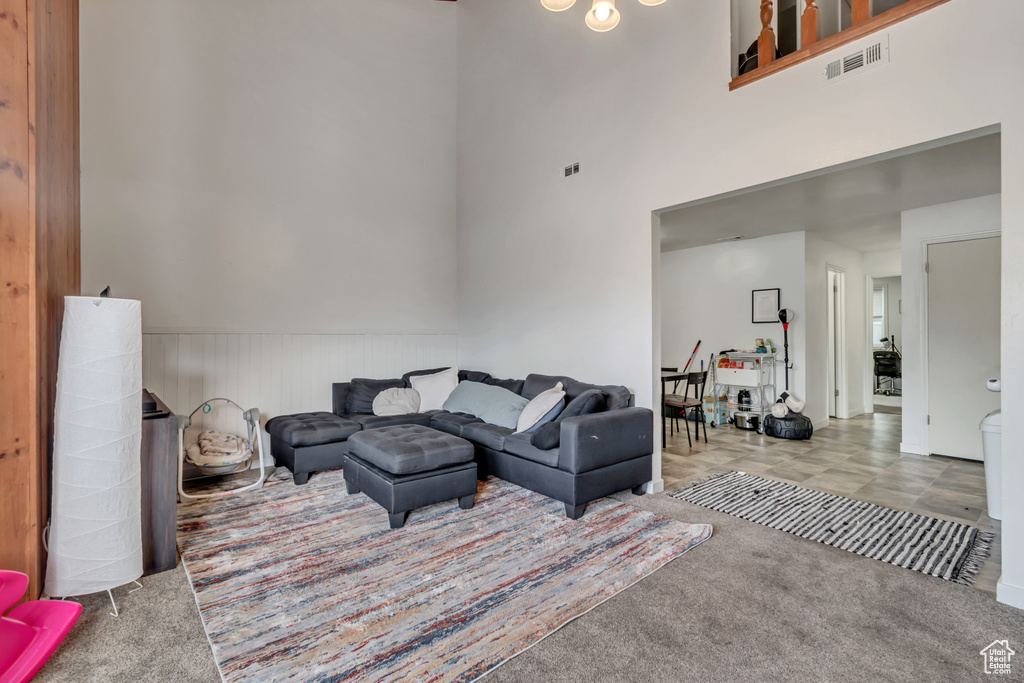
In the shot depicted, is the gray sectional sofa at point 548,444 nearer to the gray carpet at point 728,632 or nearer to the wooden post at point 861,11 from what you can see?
the gray carpet at point 728,632

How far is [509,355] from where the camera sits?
196 inches

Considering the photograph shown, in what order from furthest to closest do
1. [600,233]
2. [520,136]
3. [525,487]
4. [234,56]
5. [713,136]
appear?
[520,136]
[234,56]
[600,233]
[525,487]
[713,136]

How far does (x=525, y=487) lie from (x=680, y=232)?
401 cm

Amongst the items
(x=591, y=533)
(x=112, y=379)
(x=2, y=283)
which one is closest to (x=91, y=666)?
(x=112, y=379)

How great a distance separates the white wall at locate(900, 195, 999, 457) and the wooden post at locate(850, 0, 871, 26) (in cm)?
304

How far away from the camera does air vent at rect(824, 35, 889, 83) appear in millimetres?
2404

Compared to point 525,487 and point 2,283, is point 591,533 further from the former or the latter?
point 2,283

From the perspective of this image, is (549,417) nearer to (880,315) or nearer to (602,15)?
(602,15)

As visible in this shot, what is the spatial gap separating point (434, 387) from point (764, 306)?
14.3ft

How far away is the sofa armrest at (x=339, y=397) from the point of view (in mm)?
4776

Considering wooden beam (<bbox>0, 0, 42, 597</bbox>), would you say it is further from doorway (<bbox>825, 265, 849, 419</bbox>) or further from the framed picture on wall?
doorway (<bbox>825, 265, 849, 419</bbox>)

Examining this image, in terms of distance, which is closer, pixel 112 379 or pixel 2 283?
pixel 2 283

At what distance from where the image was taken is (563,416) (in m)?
3.29

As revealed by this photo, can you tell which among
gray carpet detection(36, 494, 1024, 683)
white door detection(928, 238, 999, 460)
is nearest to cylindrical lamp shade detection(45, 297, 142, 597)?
gray carpet detection(36, 494, 1024, 683)
